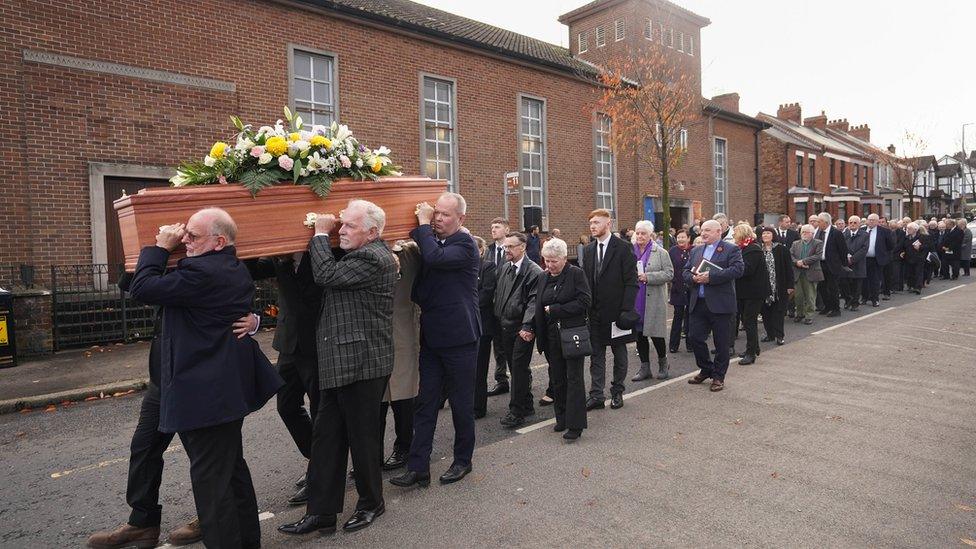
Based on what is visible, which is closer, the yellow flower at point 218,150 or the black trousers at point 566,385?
the yellow flower at point 218,150

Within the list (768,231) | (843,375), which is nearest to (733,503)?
(843,375)

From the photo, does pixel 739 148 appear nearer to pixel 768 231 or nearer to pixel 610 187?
pixel 610 187

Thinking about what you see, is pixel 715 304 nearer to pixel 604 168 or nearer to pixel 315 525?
pixel 315 525

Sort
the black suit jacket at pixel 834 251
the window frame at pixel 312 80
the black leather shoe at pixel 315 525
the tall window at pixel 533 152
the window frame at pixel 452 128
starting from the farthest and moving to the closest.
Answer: the tall window at pixel 533 152 < the window frame at pixel 452 128 < the window frame at pixel 312 80 < the black suit jacket at pixel 834 251 < the black leather shoe at pixel 315 525

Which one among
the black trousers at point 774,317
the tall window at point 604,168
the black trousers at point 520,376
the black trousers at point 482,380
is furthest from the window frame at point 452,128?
the black trousers at point 520,376

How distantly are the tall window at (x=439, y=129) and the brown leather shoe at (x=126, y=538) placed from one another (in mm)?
13428

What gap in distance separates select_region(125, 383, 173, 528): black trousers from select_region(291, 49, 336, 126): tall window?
11.3 metres

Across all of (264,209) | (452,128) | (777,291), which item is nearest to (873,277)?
(777,291)

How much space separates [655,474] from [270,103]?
473 inches

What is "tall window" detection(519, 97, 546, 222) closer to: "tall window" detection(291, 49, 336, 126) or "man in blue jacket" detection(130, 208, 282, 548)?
"tall window" detection(291, 49, 336, 126)

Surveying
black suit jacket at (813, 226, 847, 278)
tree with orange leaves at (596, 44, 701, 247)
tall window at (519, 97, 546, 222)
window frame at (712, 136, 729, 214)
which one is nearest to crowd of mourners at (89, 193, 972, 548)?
black suit jacket at (813, 226, 847, 278)

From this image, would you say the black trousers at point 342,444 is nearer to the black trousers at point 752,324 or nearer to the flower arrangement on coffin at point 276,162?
the flower arrangement on coffin at point 276,162

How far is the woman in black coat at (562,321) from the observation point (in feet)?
17.1

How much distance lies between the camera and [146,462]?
3561 millimetres
